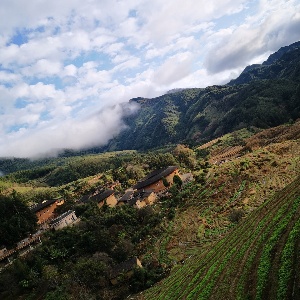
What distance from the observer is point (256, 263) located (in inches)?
837

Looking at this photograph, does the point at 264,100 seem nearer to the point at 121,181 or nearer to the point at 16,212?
the point at 121,181

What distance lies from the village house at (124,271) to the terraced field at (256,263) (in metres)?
8.80

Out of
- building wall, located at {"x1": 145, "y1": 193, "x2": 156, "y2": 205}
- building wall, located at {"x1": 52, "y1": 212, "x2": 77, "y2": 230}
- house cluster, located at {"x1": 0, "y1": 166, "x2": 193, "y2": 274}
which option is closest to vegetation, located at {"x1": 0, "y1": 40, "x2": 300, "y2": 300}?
building wall, located at {"x1": 145, "y1": 193, "x2": 156, "y2": 205}

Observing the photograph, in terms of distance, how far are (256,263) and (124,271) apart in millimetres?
23825

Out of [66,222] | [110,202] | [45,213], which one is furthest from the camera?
[45,213]

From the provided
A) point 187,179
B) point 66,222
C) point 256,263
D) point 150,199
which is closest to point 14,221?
point 66,222

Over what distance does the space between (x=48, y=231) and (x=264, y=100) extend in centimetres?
14830

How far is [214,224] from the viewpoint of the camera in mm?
45500

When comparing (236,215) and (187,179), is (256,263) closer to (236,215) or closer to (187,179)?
(236,215)

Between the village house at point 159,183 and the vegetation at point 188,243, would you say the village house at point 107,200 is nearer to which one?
the vegetation at point 188,243

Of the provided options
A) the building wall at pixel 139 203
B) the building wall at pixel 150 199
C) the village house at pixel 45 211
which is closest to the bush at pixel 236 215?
the building wall at pixel 139 203

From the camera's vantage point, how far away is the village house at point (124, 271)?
4066 cm

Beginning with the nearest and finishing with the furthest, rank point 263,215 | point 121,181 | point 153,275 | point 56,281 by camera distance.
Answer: point 263,215 → point 153,275 → point 56,281 → point 121,181

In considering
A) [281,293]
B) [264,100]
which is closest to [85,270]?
[281,293]
